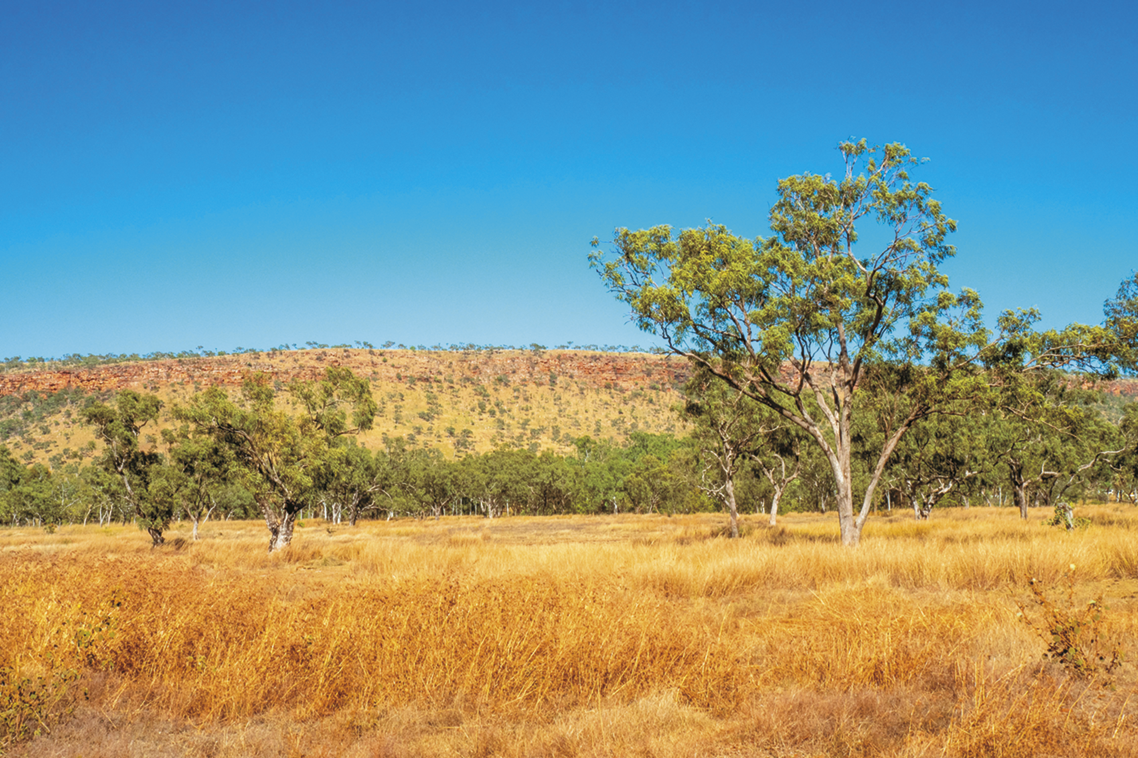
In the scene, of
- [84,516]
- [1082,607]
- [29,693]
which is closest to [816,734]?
[29,693]

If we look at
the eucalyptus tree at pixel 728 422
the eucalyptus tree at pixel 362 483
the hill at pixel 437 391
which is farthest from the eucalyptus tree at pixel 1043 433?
the hill at pixel 437 391

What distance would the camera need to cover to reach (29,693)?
452 centimetres

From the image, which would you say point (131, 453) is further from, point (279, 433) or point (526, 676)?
point (526, 676)

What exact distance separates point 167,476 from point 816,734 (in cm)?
3910

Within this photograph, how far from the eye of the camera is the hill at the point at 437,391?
99.0 meters

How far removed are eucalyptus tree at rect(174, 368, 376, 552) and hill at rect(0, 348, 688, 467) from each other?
67708 millimetres

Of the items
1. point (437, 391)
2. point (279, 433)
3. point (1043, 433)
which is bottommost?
point (279, 433)

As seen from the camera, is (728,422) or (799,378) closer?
(799,378)

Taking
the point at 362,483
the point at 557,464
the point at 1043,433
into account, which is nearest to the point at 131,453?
the point at 362,483

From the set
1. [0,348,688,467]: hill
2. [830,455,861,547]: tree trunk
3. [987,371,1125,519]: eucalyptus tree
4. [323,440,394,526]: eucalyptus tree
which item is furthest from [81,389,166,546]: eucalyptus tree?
[0,348,688,467]: hill

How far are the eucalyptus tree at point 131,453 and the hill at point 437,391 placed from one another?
63.3 metres

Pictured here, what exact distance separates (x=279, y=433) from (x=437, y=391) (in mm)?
99634

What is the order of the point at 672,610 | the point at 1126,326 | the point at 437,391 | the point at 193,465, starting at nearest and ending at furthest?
the point at 672,610 < the point at 1126,326 < the point at 193,465 < the point at 437,391

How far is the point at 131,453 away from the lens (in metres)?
27.7
